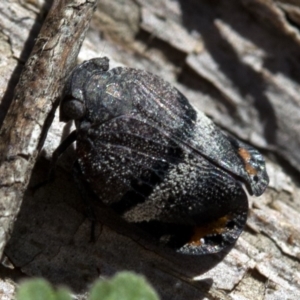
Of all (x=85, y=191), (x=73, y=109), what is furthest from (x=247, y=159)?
(x=73, y=109)

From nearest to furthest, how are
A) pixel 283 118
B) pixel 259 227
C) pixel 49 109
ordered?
pixel 49 109
pixel 259 227
pixel 283 118

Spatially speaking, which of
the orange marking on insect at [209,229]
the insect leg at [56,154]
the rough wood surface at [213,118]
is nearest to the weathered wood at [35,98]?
the insect leg at [56,154]

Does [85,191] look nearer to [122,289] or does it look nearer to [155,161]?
[155,161]

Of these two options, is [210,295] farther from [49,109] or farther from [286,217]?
[49,109]

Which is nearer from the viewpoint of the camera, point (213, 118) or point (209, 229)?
point (209, 229)

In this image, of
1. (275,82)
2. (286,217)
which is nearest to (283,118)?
(275,82)

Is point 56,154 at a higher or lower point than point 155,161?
lower

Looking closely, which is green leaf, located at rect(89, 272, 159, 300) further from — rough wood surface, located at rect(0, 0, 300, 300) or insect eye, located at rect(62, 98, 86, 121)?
insect eye, located at rect(62, 98, 86, 121)
